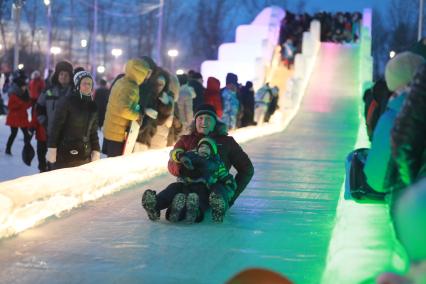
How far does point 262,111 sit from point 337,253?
1640 centimetres

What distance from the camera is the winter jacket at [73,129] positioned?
22.5ft

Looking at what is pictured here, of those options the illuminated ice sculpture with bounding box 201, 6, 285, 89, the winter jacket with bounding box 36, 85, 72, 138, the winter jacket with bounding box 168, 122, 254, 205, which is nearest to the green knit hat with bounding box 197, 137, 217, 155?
the winter jacket with bounding box 168, 122, 254, 205

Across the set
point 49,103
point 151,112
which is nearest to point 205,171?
point 49,103

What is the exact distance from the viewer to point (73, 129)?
6.94 m

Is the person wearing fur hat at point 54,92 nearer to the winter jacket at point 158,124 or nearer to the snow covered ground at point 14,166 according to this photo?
the winter jacket at point 158,124

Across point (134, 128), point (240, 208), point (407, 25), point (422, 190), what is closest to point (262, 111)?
point (134, 128)

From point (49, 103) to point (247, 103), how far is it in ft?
31.2

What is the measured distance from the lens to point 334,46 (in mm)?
34094

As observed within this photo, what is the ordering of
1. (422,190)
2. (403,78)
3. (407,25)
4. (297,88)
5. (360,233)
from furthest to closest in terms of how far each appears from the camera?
(407,25), (297,88), (360,233), (403,78), (422,190)

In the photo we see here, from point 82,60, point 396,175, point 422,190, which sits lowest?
point 82,60

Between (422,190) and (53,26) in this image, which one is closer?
(422,190)

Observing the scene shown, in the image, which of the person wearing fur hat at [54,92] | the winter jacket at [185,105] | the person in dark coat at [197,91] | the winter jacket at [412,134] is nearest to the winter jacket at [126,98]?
the person wearing fur hat at [54,92]

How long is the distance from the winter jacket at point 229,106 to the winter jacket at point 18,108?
364 centimetres

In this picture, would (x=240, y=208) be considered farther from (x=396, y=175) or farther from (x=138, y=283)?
(x=396, y=175)
